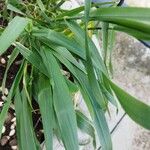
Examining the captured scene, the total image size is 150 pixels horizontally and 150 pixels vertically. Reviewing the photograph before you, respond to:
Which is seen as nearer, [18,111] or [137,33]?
[137,33]

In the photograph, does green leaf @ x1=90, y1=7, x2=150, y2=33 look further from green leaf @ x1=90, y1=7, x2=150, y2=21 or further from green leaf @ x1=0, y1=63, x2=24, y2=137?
green leaf @ x1=0, y1=63, x2=24, y2=137

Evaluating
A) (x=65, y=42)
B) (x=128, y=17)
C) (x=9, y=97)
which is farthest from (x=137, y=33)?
(x=9, y=97)

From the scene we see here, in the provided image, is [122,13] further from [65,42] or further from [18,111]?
[18,111]

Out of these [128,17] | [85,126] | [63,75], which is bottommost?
[85,126]

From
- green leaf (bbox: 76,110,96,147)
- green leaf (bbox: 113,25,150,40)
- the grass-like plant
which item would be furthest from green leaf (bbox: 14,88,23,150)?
green leaf (bbox: 113,25,150,40)

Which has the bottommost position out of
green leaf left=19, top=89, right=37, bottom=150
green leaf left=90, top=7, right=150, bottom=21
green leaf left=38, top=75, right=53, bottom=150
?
green leaf left=19, top=89, right=37, bottom=150

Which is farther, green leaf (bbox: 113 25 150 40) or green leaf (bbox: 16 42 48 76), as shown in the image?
green leaf (bbox: 16 42 48 76)

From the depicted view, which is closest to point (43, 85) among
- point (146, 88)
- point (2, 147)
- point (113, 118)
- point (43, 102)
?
point (43, 102)

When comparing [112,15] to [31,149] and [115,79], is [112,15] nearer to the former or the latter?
[31,149]

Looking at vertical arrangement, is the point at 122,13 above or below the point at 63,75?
above
